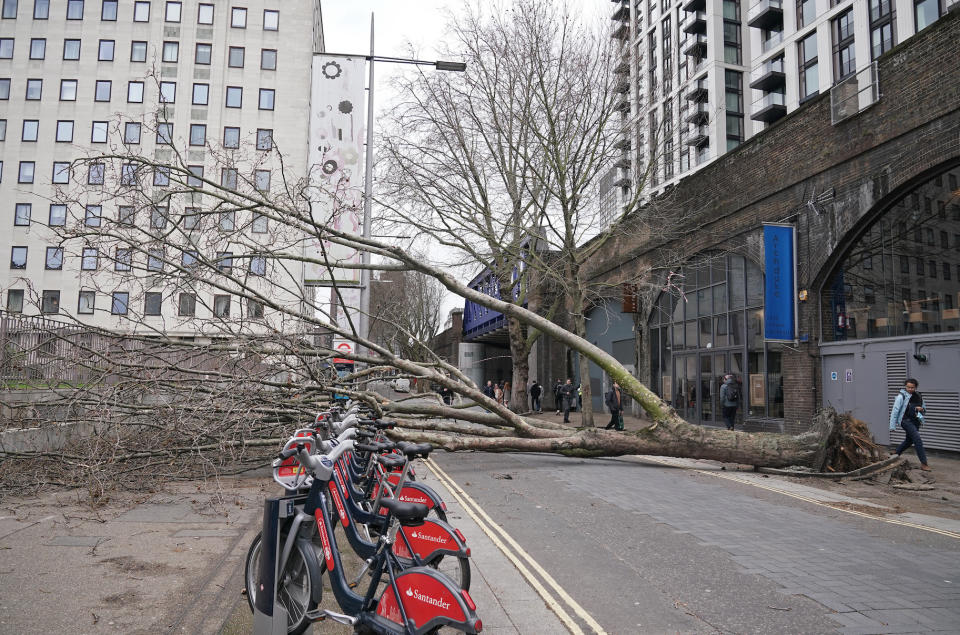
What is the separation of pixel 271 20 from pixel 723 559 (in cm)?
4944

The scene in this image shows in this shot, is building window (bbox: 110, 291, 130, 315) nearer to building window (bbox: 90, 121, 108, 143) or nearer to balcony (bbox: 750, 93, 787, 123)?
building window (bbox: 90, 121, 108, 143)

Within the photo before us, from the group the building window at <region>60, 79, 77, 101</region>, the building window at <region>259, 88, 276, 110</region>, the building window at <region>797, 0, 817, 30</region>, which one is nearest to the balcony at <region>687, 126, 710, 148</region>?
the building window at <region>797, 0, 817, 30</region>

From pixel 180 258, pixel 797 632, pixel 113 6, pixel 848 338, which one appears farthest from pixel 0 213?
pixel 797 632

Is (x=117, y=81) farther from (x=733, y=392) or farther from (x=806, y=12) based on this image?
(x=806, y=12)

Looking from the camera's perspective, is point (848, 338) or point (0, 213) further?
point (0, 213)

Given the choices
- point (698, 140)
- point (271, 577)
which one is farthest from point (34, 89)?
point (271, 577)

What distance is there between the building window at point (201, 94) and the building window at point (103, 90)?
5970 mm

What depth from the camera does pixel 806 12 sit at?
4112cm

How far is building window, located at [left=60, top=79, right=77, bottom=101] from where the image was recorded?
45031 millimetres

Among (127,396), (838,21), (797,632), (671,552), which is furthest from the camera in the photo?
(838,21)

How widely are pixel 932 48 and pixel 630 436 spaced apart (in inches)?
404

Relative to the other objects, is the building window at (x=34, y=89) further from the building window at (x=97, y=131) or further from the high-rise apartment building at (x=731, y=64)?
the high-rise apartment building at (x=731, y=64)

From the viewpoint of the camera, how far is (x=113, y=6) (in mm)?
46125

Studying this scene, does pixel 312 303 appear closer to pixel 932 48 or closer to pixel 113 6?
pixel 932 48
